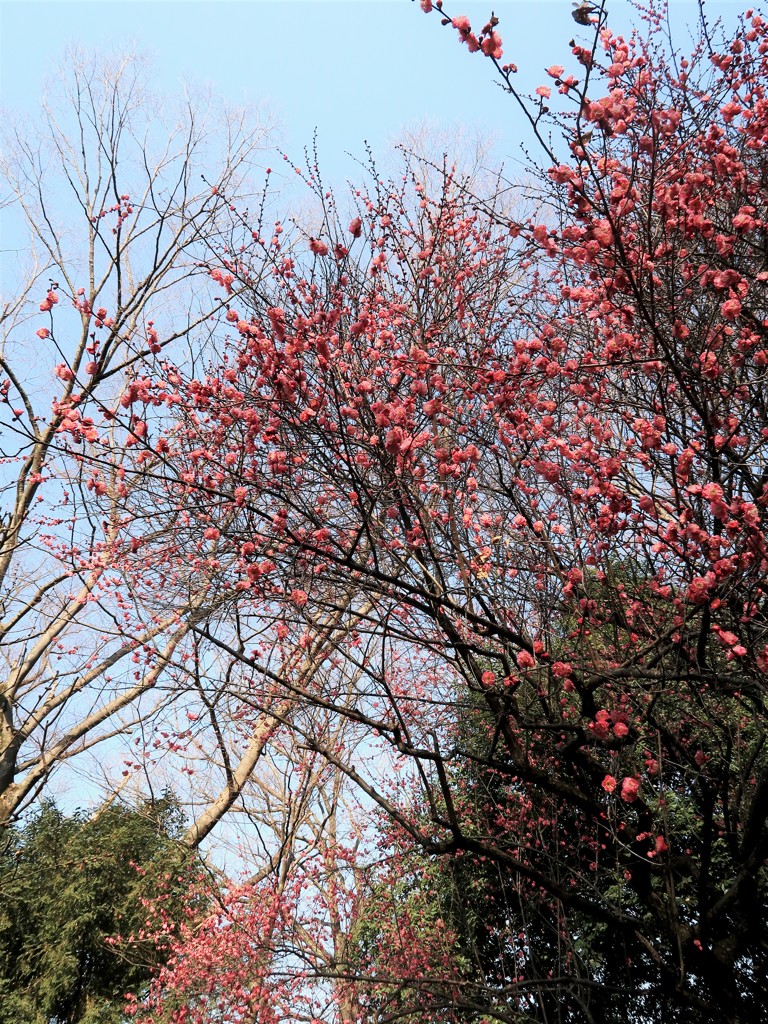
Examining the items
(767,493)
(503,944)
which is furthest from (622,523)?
(503,944)

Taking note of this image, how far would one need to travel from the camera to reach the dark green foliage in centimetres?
739

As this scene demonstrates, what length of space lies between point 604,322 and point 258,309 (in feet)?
6.69

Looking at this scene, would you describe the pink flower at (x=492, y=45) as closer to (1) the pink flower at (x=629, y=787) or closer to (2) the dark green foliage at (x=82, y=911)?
(1) the pink flower at (x=629, y=787)

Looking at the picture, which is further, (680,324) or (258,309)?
(258,309)

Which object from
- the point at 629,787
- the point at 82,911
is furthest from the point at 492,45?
the point at 82,911

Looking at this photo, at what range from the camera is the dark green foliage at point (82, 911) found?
24.2ft

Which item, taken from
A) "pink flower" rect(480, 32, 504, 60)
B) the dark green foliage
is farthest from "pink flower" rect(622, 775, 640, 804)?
the dark green foliage

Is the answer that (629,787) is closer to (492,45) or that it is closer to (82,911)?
(492,45)

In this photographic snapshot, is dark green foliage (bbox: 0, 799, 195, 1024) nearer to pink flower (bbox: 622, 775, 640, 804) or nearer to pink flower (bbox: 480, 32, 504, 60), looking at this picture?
pink flower (bbox: 622, 775, 640, 804)

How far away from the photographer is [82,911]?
7691 mm

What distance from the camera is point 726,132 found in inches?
154

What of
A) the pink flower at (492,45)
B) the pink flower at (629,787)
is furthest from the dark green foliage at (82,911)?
the pink flower at (492,45)

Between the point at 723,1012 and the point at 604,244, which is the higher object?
the point at 604,244

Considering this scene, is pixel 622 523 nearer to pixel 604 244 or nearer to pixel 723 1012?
pixel 604 244
